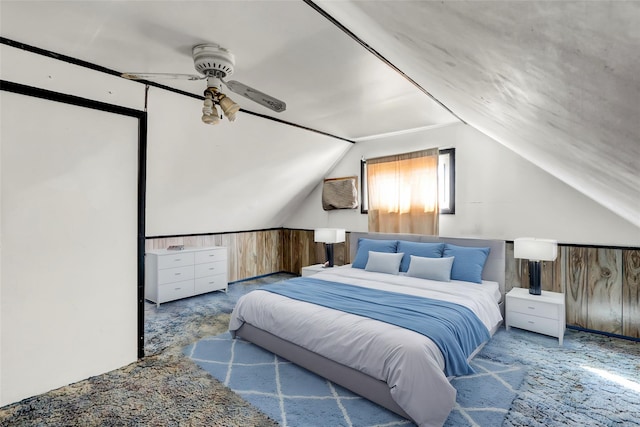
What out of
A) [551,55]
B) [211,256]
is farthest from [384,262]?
[551,55]

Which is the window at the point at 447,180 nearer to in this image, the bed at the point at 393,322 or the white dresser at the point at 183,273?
the bed at the point at 393,322

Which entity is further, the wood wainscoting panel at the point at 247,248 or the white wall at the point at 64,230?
the wood wainscoting panel at the point at 247,248

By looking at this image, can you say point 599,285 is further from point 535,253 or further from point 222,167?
point 222,167

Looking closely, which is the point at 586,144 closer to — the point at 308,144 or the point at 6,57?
the point at 6,57

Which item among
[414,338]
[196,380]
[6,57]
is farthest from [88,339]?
[414,338]

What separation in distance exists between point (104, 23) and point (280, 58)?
41.6 inches

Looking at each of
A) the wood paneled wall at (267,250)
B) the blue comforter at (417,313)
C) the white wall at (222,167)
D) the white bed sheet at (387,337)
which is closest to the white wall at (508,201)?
the white bed sheet at (387,337)

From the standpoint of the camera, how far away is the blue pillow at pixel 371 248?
13.9 ft

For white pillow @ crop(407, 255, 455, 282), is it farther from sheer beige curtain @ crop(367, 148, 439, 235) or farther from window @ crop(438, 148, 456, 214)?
window @ crop(438, 148, 456, 214)

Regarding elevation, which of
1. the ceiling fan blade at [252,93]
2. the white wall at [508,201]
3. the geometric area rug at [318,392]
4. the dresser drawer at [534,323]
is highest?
the ceiling fan blade at [252,93]

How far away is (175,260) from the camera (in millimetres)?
4410

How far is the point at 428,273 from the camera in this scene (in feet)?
11.8

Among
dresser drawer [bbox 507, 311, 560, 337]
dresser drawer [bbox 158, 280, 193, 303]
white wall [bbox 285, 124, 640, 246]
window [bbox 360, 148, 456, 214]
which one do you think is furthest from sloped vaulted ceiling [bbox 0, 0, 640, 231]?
dresser drawer [bbox 158, 280, 193, 303]

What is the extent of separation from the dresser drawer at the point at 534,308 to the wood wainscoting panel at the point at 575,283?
1.79 ft
